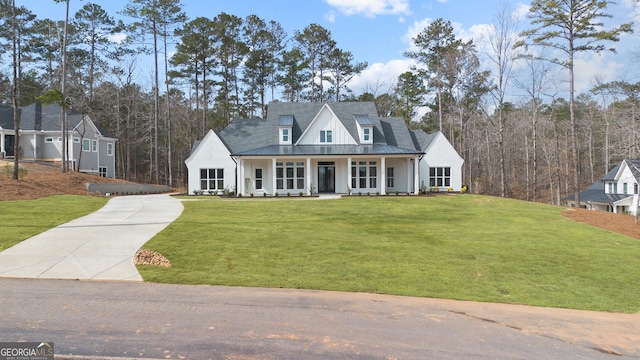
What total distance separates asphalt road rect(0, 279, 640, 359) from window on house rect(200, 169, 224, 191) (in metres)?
19.9

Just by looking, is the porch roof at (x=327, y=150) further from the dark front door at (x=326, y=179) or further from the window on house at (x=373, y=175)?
the dark front door at (x=326, y=179)

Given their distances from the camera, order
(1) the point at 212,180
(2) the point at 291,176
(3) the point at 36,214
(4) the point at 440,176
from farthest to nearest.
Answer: (4) the point at 440,176 < (1) the point at 212,180 < (2) the point at 291,176 < (3) the point at 36,214

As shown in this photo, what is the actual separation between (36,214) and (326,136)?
1834 centimetres

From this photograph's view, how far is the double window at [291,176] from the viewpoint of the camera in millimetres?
27156

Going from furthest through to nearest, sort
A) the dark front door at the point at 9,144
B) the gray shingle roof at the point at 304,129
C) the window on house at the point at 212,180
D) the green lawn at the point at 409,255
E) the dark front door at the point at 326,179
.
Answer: the dark front door at the point at 9,144 → the dark front door at the point at 326,179 → the window on house at the point at 212,180 → the gray shingle roof at the point at 304,129 → the green lawn at the point at 409,255

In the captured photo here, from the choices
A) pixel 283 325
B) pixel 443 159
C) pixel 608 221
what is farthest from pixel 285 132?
pixel 283 325

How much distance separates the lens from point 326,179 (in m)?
27.9

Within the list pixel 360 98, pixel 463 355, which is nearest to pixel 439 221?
pixel 463 355

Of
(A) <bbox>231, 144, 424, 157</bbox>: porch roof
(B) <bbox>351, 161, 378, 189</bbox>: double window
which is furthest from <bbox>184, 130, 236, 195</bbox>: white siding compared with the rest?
(B) <bbox>351, 161, 378, 189</bbox>: double window

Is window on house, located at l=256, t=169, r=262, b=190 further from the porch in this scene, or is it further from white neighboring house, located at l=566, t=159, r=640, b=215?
Answer: white neighboring house, located at l=566, t=159, r=640, b=215

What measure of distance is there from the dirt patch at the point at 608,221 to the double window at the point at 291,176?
1607 centimetres

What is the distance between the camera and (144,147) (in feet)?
162

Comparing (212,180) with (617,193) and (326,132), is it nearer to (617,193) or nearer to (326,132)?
(326,132)

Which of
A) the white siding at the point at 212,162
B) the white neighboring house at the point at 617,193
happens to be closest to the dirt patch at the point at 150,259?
the white siding at the point at 212,162
